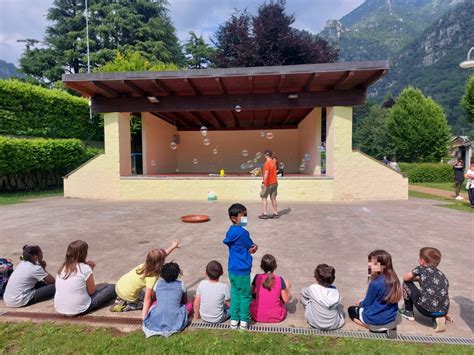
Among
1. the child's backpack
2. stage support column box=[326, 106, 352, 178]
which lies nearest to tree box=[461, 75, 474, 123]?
stage support column box=[326, 106, 352, 178]

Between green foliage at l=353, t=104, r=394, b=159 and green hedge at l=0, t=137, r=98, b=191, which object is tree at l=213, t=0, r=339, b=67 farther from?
green foliage at l=353, t=104, r=394, b=159

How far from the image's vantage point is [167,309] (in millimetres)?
2906

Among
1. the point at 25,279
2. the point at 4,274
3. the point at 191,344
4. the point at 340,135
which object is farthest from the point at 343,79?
the point at 4,274

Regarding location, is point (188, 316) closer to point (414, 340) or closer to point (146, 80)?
point (414, 340)

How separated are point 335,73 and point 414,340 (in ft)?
28.1

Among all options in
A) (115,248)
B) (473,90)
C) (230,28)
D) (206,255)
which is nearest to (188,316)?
(206,255)

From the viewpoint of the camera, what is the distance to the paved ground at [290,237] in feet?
13.5

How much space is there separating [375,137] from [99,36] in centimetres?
3425

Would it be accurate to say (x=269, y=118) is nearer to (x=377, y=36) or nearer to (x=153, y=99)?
(x=153, y=99)

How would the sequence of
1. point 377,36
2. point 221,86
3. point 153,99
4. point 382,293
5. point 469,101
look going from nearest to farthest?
point 382,293, point 221,86, point 153,99, point 469,101, point 377,36

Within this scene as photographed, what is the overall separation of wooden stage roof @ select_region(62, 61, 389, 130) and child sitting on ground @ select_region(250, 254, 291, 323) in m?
7.98

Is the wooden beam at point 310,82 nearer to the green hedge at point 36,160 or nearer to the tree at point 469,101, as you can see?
the green hedge at point 36,160

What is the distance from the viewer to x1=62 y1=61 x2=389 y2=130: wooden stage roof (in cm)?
984

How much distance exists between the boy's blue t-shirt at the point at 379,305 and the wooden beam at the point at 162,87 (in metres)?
9.58
